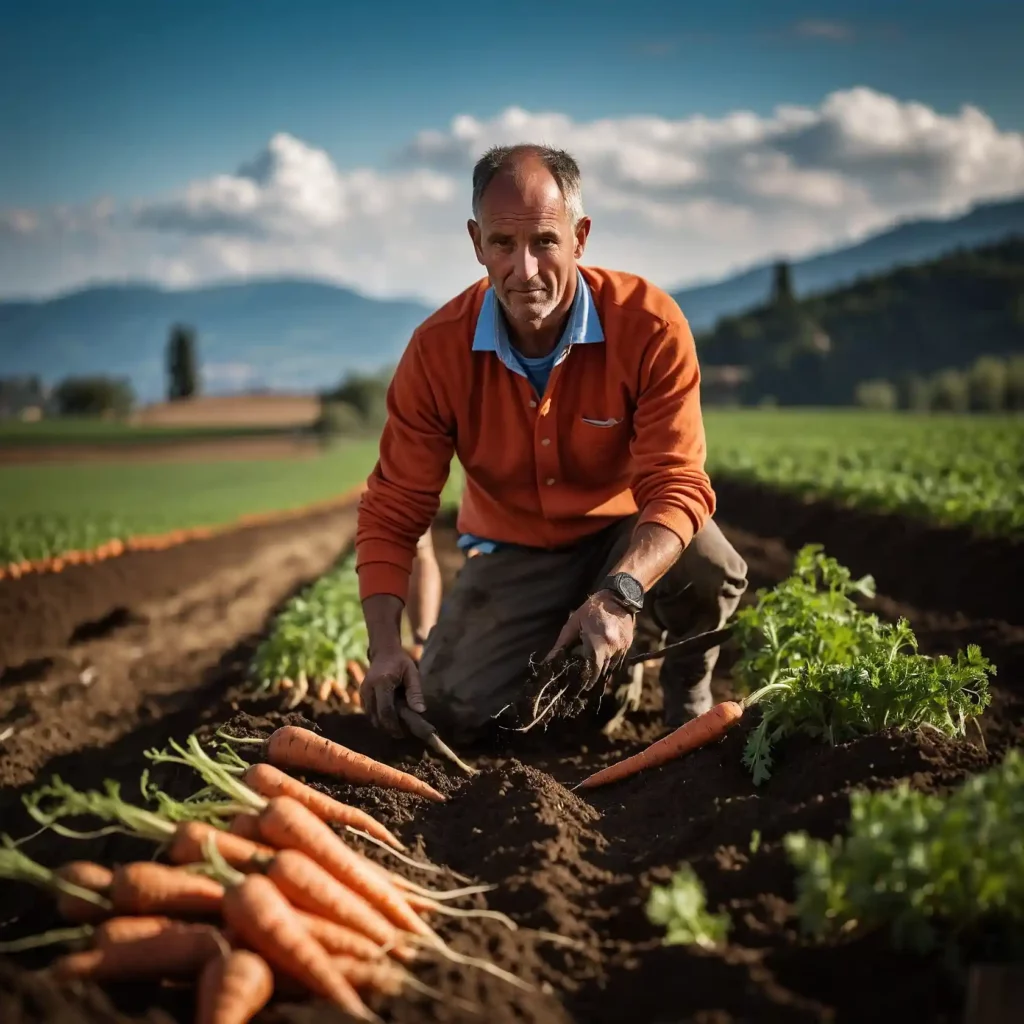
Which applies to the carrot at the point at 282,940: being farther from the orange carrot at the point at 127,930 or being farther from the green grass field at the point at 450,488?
the green grass field at the point at 450,488

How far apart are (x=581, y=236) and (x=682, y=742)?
2068 mm

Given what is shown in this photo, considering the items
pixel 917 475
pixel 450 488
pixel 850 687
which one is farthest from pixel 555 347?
pixel 450 488

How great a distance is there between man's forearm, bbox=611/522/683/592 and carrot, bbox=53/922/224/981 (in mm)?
1948

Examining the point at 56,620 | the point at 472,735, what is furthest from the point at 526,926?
the point at 56,620

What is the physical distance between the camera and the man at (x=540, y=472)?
14.0ft

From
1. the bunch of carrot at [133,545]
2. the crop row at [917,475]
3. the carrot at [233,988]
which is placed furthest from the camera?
the bunch of carrot at [133,545]

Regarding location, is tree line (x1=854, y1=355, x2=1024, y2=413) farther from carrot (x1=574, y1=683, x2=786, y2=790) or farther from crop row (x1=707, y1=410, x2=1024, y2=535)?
carrot (x1=574, y1=683, x2=786, y2=790)

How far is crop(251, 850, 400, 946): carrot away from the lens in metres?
2.78

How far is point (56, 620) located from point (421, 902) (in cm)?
869

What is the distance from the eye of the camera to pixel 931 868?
2352 millimetres

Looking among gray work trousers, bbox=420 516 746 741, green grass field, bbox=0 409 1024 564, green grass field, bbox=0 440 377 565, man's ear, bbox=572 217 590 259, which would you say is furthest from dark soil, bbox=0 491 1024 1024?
green grass field, bbox=0 440 377 565

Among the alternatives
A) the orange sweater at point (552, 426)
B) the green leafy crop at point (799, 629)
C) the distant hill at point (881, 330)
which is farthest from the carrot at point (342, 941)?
the distant hill at point (881, 330)

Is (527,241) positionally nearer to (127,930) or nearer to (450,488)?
(127,930)

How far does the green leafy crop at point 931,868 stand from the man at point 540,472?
1546mm
